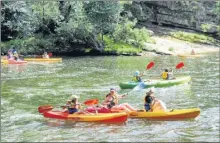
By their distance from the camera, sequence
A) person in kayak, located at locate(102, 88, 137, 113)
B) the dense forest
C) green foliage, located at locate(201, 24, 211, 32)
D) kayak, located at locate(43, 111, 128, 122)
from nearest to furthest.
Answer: kayak, located at locate(43, 111, 128, 122) → person in kayak, located at locate(102, 88, 137, 113) → the dense forest → green foliage, located at locate(201, 24, 211, 32)

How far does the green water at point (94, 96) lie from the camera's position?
11883mm

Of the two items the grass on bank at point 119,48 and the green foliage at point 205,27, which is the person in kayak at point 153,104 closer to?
the grass on bank at point 119,48

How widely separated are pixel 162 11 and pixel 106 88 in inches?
1275

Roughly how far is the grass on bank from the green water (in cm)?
732

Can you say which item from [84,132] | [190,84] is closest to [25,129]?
[84,132]

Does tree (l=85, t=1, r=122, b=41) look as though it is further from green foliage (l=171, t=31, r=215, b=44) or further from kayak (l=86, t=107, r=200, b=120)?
kayak (l=86, t=107, r=200, b=120)

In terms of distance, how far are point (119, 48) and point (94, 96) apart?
69.3 ft

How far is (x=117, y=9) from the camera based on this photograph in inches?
1538

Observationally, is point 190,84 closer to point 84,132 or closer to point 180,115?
point 180,115

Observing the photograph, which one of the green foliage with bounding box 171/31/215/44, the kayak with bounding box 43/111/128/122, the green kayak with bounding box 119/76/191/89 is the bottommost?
the kayak with bounding box 43/111/128/122

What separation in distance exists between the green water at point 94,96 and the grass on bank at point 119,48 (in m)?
7.32

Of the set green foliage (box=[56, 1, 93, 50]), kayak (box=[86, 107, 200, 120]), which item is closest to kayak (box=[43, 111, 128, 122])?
kayak (box=[86, 107, 200, 120])

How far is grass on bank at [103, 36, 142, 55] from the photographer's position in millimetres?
38344

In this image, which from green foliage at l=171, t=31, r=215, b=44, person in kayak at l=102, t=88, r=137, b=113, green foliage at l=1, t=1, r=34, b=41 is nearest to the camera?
person in kayak at l=102, t=88, r=137, b=113
